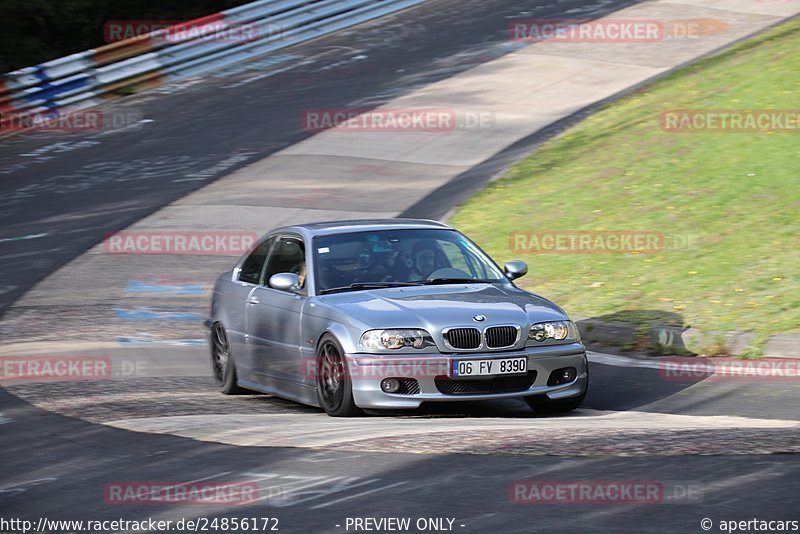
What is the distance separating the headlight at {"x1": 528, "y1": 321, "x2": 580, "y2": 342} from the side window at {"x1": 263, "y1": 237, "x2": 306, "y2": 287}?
77.8 inches

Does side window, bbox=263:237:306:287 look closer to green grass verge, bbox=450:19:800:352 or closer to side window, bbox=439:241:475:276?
side window, bbox=439:241:475:276

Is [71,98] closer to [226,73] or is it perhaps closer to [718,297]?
[226,73]

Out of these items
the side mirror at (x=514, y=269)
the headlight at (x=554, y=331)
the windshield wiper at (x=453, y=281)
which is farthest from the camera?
the side mirror at (x=514, y=269)

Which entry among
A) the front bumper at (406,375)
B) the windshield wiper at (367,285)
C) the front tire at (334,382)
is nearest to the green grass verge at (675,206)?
the windshield wiper at (367,285)

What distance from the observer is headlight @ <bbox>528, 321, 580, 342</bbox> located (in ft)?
31.0

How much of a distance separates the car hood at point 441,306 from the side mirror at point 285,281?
38 cm

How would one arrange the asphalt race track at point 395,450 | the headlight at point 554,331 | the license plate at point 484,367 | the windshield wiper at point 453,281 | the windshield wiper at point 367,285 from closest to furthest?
the asphalt race track at point 395,450
the license plate at point 484,367
the headlight at point 554,331
the windshield wiper at point 367,285
the windshield wiper at point 453,281

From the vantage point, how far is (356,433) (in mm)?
8281

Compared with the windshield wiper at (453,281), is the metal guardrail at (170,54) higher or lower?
higher

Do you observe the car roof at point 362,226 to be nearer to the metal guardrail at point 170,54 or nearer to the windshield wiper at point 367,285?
the windshield wiper at point 367,285

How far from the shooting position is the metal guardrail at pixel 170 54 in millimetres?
25875

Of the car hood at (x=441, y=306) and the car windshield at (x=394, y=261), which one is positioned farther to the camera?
the car windshield at (x=394, y=261)

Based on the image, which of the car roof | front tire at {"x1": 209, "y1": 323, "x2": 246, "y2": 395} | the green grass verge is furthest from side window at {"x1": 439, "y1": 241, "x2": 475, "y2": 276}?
the green grass verge

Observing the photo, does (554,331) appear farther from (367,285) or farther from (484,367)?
(367,285)
